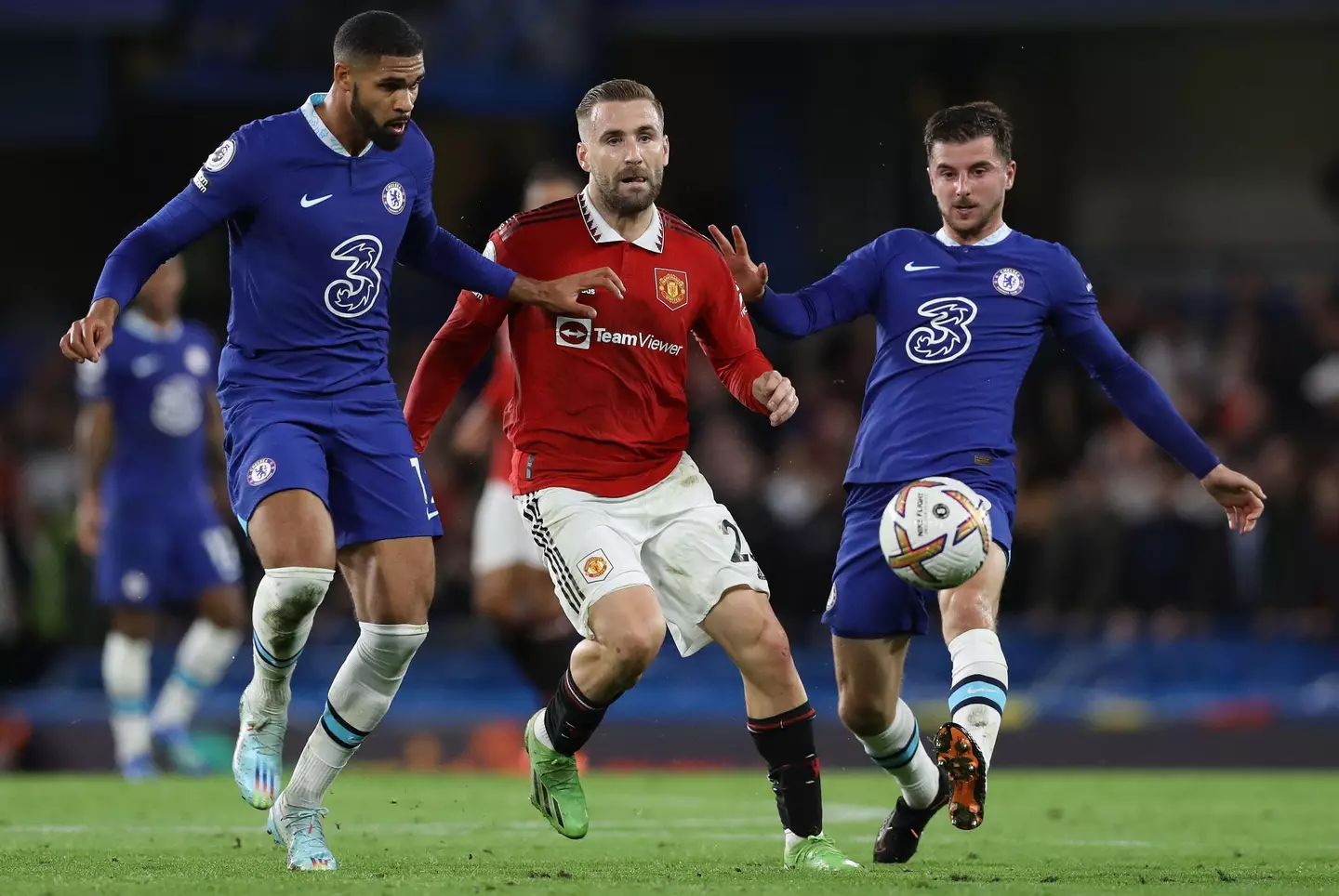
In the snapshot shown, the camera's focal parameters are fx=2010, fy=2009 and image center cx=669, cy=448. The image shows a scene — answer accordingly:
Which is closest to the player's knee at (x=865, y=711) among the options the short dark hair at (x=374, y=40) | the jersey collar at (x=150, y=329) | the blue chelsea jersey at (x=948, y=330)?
the blue chelsea jersey at (x=948, y=330)

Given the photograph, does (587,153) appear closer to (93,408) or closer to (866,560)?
(866,560)

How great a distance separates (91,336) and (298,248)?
0.71 meters

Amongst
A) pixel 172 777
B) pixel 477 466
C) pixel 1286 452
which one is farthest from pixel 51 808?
pixel 1286 452

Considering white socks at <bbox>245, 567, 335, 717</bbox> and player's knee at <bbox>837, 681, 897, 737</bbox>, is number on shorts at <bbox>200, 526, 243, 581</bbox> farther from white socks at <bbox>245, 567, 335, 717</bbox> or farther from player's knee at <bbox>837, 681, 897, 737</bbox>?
player's knee at <bbox>837, 681, 897, 737</bbox>

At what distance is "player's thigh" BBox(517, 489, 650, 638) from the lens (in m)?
6.00

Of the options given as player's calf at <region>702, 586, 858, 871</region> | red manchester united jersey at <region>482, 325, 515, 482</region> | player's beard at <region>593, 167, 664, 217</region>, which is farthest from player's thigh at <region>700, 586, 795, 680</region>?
red manchester united jersey at <region>482, 325, 515, 482</region>

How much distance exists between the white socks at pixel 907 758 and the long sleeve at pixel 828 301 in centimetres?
128

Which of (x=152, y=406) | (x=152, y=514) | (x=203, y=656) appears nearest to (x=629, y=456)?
(x=203, y=656)

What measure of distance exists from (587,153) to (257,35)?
11.1 metres

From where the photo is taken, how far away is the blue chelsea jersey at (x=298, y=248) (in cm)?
601

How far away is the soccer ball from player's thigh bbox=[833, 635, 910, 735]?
0.36 meters

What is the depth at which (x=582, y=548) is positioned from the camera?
6.04m

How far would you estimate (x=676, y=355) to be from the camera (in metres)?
6.35

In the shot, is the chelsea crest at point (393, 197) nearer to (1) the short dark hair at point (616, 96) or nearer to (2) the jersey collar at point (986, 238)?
(1) the short dark hair at point (616, 96)
